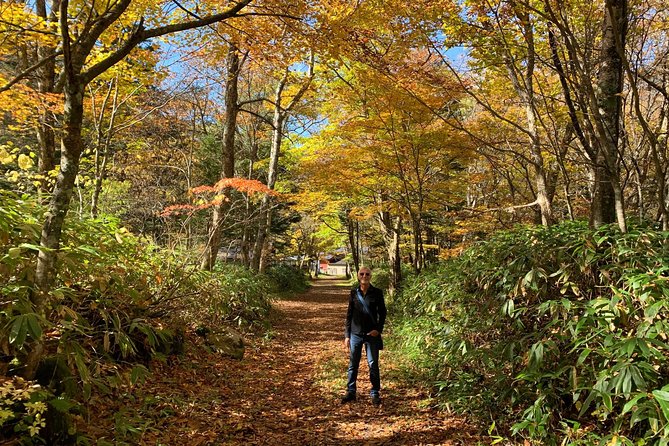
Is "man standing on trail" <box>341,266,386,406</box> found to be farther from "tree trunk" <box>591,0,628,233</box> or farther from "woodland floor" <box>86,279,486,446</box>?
"tree trunk" <box>591,0,628,233</box>

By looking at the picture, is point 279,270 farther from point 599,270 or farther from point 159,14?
point 599,270

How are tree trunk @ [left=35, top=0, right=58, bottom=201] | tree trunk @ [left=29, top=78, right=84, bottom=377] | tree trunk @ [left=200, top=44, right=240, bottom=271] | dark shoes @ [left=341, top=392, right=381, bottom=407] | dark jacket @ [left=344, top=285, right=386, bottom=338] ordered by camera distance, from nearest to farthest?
tree trunk @ [left=29, top=78, right=84, bottom=377] < dark shoes @ [left=341, top=392, right=381, bottom=407] < dark jacket @ [left=344, top=285, right=386, bottom=338] < tree trunk @ [left=35, top=0, right=58, bottom=201] < tree trunk @ [left=200, top=44, right=240, bottom=271]

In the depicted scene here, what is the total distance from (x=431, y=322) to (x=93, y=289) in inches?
177

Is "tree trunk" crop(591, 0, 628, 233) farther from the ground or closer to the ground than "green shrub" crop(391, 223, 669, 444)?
farther from the ground

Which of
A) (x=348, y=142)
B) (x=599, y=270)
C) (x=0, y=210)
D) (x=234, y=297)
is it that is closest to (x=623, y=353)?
(x=599, y=270)

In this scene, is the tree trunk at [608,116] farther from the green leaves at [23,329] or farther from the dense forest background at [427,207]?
the green leaves at [23,329]

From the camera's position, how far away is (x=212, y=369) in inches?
215

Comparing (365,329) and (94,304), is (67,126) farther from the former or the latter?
(365,329)

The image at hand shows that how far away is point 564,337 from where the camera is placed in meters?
3.03

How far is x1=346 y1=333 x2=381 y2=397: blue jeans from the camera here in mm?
4547

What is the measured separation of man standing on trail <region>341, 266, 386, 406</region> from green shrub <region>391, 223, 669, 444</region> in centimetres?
81

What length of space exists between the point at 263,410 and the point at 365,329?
5.11 ft

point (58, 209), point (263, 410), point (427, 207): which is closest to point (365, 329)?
point (263, 410)

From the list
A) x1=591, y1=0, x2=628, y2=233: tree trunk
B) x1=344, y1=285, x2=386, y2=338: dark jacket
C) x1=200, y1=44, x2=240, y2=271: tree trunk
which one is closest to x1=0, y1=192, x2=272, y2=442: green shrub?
x1=200, y1=44, x2=240, y2=271: tree trunk
